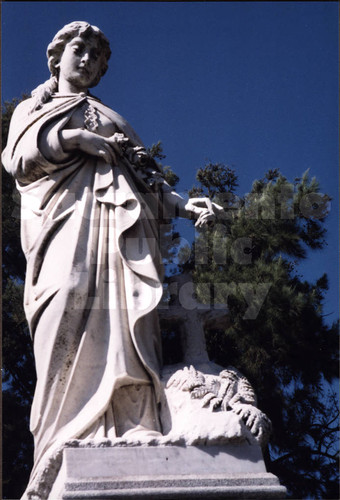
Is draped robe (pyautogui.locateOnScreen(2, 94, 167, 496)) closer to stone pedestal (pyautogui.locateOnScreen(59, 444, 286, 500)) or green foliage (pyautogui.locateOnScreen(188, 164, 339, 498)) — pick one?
stone pedestal (pyautogui.locateOnScreen(59, 444, 286, 500))

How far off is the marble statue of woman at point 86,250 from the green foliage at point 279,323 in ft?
9.91

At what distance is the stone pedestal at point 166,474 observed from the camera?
500 centimetres

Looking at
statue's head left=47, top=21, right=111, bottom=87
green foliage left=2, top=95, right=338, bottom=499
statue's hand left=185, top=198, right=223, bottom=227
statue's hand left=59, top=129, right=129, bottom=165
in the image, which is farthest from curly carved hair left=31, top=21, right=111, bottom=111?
green foliage left=2, top=95, right=338, bottom=499

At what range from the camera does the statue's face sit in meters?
6.64

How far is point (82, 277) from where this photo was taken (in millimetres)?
A: 5742

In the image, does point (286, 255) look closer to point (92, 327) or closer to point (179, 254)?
point (179, 254)

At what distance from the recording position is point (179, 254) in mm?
9617

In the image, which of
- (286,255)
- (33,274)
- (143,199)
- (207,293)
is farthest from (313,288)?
(33,274)

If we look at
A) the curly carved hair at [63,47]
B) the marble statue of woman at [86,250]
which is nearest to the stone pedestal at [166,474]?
the marble statue of woman at [86,250]

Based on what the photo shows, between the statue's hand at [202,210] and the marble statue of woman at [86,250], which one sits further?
the statue's hand at [202,210]

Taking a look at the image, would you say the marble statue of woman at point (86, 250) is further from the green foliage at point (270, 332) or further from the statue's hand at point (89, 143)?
the green foliage at point (270, 332)

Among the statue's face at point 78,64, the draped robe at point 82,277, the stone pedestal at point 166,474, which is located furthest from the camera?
the statue's face at point 78,64

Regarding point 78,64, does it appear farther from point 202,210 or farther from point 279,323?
point 279,323

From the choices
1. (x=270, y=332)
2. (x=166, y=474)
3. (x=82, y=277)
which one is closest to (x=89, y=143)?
(x=82, y=277)
